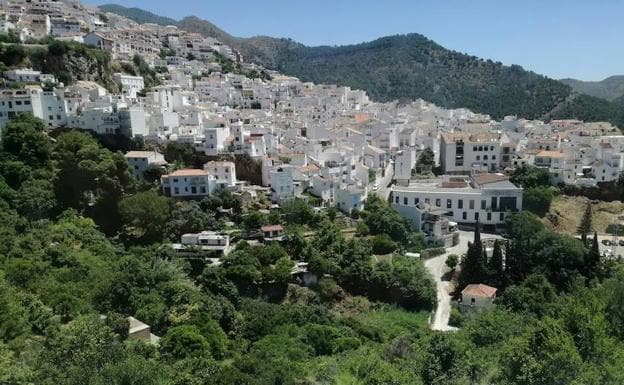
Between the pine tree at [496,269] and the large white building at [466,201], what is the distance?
681cm

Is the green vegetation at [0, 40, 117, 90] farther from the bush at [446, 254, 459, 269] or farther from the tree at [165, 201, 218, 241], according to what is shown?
the bush at [446, 254, 459, 269]

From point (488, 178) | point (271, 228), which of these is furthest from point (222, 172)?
point (488, 178)

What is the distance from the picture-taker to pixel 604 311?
18672 mm

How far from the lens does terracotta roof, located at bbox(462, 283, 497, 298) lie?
84.9ft

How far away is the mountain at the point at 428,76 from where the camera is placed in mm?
87438

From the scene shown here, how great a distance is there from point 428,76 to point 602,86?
106110 millimetres

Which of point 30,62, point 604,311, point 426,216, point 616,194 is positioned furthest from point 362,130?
point 604,311

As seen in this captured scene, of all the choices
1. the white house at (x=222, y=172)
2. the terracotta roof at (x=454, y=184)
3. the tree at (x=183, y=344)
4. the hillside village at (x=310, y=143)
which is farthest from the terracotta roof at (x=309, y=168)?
the tree at (x=183, y=344)

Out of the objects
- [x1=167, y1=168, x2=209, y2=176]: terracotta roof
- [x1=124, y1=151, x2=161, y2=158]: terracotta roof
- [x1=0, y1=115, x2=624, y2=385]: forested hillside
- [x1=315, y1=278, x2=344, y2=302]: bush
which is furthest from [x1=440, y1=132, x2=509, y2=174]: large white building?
[x1=124, y1=151, x2=161, y2=158]: terracotta roof

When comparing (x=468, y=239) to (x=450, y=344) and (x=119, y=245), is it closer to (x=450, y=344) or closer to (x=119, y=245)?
(x=450, y=344)

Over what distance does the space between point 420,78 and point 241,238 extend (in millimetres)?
96567

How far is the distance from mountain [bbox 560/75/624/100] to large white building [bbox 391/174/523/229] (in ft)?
506

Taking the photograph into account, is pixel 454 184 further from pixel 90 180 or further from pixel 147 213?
pixel 90 180

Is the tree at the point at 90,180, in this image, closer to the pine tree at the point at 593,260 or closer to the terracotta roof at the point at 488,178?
the terracotta roof at the point at 488,178
